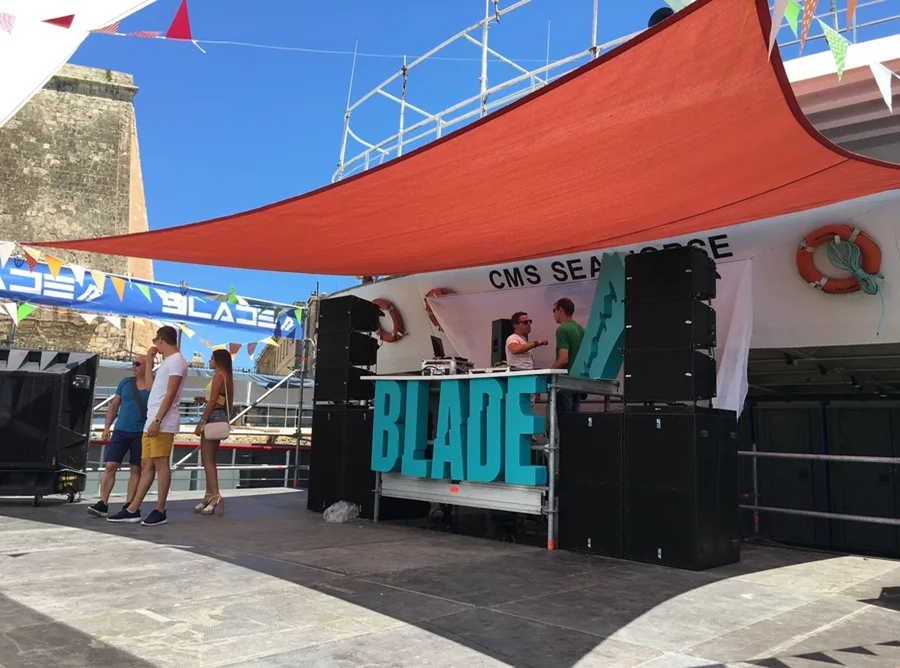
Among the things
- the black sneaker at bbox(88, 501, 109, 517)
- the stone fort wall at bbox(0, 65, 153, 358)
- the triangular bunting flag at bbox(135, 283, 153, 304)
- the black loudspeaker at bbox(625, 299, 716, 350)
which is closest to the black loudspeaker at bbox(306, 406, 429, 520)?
the black sneaker at bbox(88, 501, 109, 517)

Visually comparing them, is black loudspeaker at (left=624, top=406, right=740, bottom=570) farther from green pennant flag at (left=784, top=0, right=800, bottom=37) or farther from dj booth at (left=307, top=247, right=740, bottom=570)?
green pennant flag at (left=784, top=0, right=800, bottom=37)

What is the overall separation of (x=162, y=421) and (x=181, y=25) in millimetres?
3603

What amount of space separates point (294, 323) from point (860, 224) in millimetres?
8909

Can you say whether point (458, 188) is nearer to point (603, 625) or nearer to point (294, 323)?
point (603, 625)

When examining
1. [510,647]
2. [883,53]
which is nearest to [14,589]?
[510,647]

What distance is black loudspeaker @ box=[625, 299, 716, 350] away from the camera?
4.69 metres

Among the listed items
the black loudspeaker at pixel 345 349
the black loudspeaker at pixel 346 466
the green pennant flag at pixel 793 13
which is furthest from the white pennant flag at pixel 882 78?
the black loudspeaker at pixel 345 349

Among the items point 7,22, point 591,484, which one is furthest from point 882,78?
point 7,22

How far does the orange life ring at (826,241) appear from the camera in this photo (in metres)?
5.52

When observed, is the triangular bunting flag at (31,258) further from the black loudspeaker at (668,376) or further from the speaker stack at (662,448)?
the black loudspeaker at (668,376)

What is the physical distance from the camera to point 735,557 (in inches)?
185

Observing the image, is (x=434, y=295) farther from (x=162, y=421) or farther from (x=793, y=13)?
(x=793, y=13)

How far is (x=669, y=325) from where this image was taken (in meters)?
4.80

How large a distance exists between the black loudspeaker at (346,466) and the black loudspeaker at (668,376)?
107 inches
